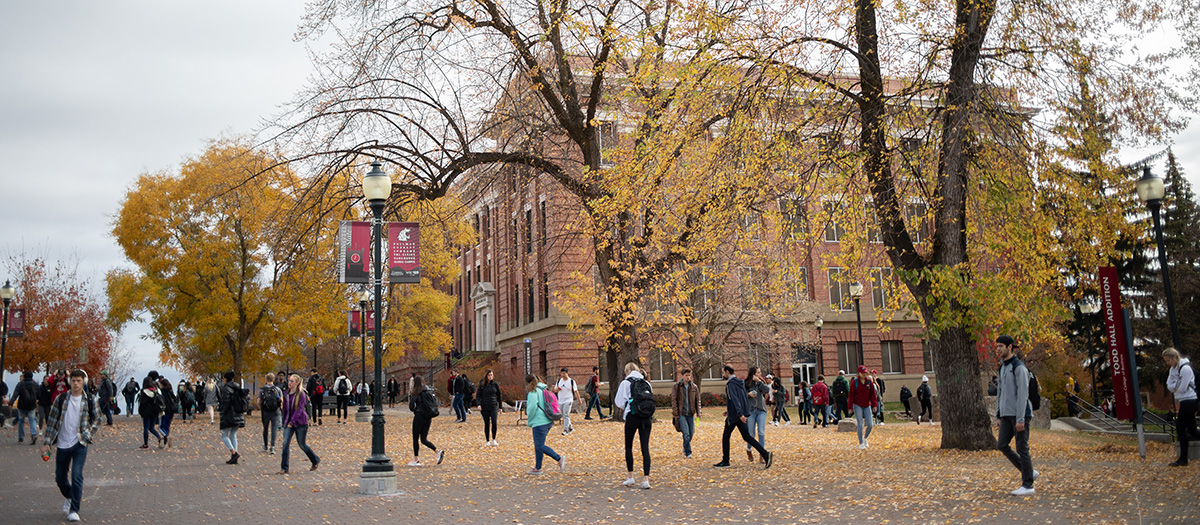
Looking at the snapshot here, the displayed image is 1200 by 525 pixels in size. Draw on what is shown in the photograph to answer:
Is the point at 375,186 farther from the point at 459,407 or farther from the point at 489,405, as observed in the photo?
the point at 459,407

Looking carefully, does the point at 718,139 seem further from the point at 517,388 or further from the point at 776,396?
the point at 517,388

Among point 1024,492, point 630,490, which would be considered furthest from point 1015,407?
point 630,490

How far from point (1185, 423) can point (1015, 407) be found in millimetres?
4982

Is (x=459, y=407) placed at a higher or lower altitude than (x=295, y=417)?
lower

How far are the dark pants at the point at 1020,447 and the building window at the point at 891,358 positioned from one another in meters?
42.6

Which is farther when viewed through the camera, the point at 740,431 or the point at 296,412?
the point at 296,412

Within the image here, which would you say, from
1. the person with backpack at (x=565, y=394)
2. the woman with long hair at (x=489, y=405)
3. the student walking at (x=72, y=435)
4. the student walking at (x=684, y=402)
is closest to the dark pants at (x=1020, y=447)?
the student walking at (x=684, y=402)

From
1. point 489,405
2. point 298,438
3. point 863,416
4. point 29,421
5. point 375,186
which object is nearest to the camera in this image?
point 375,186

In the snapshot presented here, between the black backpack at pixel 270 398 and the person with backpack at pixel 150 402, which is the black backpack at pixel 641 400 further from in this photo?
the person with backpack at pixel 150 402

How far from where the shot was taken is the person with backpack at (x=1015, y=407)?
10.2m

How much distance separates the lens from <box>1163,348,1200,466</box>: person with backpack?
1301 cm

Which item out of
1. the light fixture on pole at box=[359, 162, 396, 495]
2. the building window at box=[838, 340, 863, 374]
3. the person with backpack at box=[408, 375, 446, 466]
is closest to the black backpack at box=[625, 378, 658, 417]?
the light fixture on pole at box=[359, 162, 396, 495]

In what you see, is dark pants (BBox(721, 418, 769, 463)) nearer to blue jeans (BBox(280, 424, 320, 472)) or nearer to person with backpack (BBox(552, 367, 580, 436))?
blue jeans (BBox(280, 424, 320, 472))

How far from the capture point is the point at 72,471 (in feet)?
33.4
